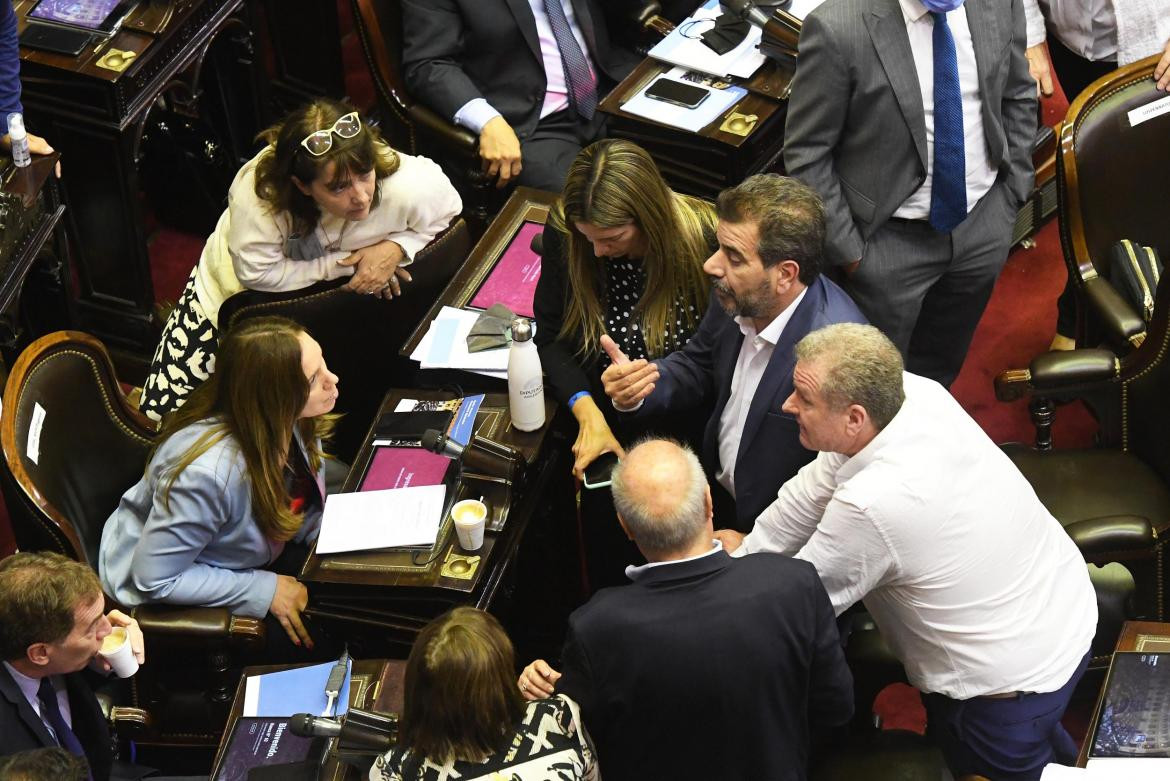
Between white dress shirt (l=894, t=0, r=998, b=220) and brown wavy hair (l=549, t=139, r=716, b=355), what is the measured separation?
2.11ft

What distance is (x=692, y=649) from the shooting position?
2617mm

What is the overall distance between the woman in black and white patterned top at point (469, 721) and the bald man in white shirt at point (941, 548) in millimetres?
665

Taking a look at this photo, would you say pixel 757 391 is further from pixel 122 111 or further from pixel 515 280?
pixel 122 111

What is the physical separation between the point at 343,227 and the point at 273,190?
0.23m

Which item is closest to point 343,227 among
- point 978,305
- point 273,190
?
point 273,190

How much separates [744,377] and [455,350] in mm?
859

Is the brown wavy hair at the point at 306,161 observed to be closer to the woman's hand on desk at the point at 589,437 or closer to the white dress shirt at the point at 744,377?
the woman's hand on desk at the point at 589,437

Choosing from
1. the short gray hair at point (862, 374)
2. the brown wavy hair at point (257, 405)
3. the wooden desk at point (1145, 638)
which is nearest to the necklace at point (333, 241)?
the brown wavy hair at point (257, 405)

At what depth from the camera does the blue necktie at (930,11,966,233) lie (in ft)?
12.1

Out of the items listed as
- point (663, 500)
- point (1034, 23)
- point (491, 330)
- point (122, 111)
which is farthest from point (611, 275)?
point (1034, 23)

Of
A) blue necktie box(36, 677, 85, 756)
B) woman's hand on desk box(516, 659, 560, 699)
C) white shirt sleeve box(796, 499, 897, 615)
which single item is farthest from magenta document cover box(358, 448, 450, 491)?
white shirt sleeve box(796, 499, 897, 615)

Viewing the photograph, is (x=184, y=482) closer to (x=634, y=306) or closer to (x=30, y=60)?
(x=634, y=306)

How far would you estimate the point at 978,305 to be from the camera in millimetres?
4184

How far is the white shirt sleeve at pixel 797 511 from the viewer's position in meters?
2.98
